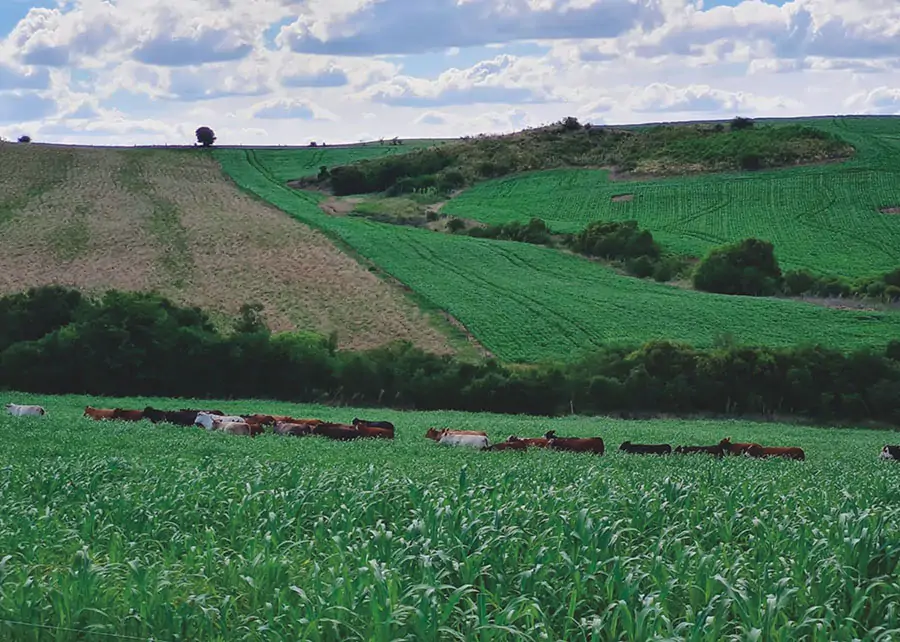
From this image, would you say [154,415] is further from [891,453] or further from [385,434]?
[891,453]

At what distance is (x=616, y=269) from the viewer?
7031cm

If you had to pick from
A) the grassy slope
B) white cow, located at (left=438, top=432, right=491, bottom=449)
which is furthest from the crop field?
white cow, located at (left=438, top=432, right=491, bottom=449)

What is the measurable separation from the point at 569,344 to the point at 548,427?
53.3 feet

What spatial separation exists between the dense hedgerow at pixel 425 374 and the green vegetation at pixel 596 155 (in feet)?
185

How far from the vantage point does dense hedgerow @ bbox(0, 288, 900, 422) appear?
43188 millimetres

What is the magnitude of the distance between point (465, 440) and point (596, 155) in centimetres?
9105

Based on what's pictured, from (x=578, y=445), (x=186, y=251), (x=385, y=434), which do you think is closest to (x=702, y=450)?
(x=578, y=445)

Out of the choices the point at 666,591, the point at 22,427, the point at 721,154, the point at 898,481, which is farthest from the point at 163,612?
the point at 721,154

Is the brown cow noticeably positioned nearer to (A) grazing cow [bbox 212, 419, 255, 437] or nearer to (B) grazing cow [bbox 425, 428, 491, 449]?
(B) grazing cow [bbox 425, 428, 491, 449]

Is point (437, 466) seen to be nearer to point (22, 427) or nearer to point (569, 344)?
point (22, 427)

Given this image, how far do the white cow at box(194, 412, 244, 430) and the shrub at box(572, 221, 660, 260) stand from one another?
47.1m

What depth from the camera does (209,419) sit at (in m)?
29.0

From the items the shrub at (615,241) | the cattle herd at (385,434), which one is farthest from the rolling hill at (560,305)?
the cattle herd at (385,434)

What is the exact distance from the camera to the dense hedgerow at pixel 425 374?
4319cm
